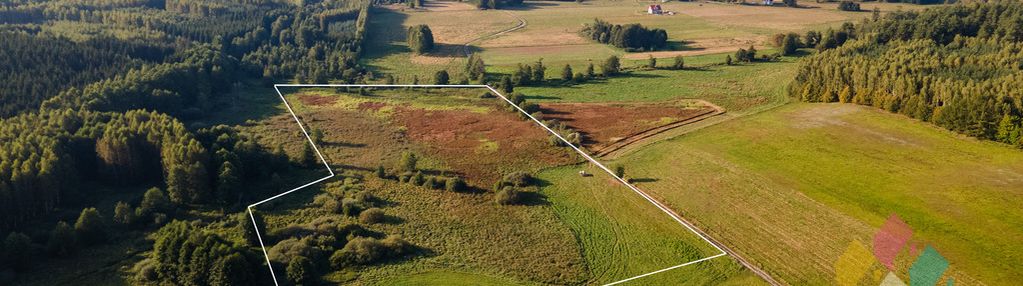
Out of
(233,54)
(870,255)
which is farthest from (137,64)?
(870,255)

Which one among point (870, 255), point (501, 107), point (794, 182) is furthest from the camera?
point (501, 107)

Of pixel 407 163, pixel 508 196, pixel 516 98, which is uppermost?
pixel 516 98

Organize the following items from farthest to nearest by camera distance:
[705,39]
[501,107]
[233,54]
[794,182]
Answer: [705,39], [233,54], [501,107], [794,182]

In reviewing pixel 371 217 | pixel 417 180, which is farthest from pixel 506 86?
pixel 371 217

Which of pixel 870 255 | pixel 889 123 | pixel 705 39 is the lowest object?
pixel 870 255

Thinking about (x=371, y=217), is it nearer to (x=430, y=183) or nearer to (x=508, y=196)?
(x=430, y=183)

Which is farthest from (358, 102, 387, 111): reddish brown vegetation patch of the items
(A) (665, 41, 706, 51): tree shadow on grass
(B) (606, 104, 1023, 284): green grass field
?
(A) (665, 41, 706, 51): tree shadow on grass

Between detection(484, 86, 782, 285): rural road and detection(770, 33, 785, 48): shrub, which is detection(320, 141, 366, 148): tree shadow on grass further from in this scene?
detection(770, 33, 785, 48): shrub

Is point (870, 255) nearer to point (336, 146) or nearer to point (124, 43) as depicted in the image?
point (336, 146)
